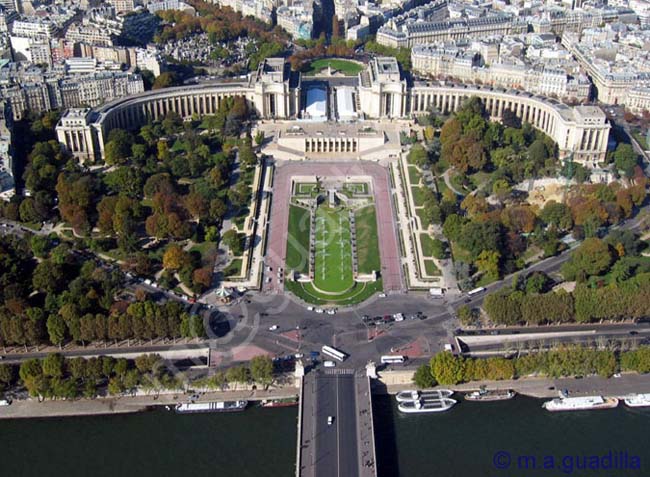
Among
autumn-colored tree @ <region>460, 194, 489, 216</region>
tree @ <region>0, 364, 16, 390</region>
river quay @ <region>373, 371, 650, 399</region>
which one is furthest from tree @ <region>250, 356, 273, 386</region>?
autumn-colored tree @ <region>460, 194, 489, 216</region>

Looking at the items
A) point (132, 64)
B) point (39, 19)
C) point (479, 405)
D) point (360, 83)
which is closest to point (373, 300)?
point (479, 405)

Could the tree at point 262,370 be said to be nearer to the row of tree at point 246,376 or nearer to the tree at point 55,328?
the row of tree at point 246,376

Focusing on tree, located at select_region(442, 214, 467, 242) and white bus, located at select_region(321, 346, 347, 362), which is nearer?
white bus, located at select_region(321, 346, 347, 362)

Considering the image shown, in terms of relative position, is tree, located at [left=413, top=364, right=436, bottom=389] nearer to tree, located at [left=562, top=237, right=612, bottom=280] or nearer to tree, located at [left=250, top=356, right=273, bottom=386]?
tree, located at [left=250, top=356, right=273, bottom=386]

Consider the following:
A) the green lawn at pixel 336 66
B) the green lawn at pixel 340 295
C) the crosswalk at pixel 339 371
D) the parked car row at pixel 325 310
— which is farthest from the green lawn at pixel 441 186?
the green lawn at pixel 336 66

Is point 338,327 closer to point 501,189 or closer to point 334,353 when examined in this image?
point 334,353

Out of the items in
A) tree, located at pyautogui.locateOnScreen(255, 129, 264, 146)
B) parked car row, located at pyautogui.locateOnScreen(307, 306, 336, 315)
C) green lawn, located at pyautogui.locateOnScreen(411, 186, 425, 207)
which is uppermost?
tree, located at pyautogui.locateOnScreen(255, 129, 264, 146)

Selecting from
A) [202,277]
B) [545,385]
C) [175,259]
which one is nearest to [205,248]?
[175,259]
